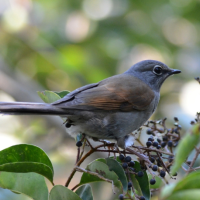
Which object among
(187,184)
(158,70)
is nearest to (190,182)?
(187,184)

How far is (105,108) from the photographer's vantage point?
3830 millimetres

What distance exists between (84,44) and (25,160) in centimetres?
511

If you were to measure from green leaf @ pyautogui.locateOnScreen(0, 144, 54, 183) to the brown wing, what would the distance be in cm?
76

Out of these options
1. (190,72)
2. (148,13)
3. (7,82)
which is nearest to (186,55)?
(190,72)

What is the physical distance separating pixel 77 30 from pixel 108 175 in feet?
17.4

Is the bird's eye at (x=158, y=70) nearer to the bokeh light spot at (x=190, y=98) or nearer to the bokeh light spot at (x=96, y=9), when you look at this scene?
the bokeh light spot at (x=190, y=98)

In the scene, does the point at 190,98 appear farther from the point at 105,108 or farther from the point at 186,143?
the point at 186,143

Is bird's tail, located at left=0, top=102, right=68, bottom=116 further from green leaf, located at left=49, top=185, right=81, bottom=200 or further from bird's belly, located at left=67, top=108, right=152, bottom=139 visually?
green leaf, located at left=49, top=185, right=81, bottom=200

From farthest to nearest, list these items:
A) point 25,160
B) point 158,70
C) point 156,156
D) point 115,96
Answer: point 158,70 < point 115,96 < point 156,156 < point 25,160

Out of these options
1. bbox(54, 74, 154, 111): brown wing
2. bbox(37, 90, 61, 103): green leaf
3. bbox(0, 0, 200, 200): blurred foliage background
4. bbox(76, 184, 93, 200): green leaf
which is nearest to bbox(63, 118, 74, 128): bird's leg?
bbox(54, 74, 154, 111): brown wing

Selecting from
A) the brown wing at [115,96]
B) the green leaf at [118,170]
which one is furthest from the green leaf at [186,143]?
the brown wing at [115,96]

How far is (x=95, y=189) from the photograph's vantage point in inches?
230

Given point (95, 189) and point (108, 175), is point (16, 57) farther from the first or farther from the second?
point (108, 175)

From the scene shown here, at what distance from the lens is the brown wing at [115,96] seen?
371 centimetres
